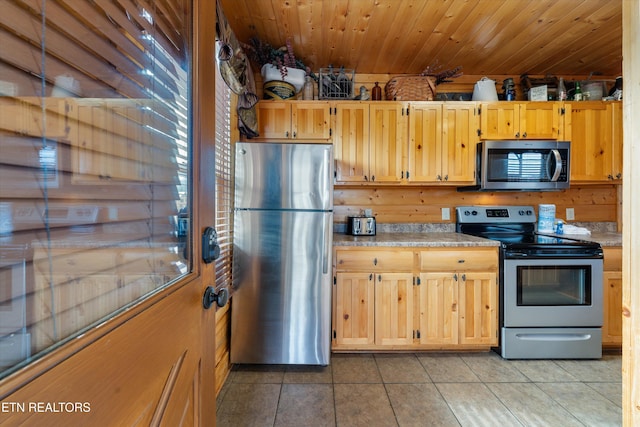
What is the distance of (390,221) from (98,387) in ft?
8.65

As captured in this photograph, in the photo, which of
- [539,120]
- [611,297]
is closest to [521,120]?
[539,120]

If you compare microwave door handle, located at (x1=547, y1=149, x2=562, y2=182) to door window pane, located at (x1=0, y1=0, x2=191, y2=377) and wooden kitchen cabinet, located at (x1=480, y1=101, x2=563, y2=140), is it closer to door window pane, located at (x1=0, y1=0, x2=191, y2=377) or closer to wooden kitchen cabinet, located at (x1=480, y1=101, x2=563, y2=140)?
wooden kitchen cabinet, located at (x1=480, y1=101, x2=563, y2=140)

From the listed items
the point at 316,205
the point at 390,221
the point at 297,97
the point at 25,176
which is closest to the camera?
the point at 25,176

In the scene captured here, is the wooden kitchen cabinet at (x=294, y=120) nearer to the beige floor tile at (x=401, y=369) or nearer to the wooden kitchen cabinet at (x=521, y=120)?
the wooden kitchen cabinet at (x=521, y=120)

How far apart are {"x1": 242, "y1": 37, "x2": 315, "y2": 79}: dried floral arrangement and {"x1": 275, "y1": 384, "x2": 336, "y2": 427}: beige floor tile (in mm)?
2400

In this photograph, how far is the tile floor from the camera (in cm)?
160

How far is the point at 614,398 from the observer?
5.76 ft

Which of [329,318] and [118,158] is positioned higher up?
[118,158]

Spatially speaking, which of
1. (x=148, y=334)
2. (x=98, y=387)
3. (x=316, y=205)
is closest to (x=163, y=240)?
(x=148, y=334)

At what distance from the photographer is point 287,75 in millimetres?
2416

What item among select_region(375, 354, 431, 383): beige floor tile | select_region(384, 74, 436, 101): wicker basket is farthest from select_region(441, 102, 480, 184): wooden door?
select_region(375, 354, 431, 383): beige floor tile

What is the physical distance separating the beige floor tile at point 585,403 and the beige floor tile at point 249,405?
177 centimetres

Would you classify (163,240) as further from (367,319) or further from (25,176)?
(367,319)

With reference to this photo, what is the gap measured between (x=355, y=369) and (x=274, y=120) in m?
Result: 2.13
